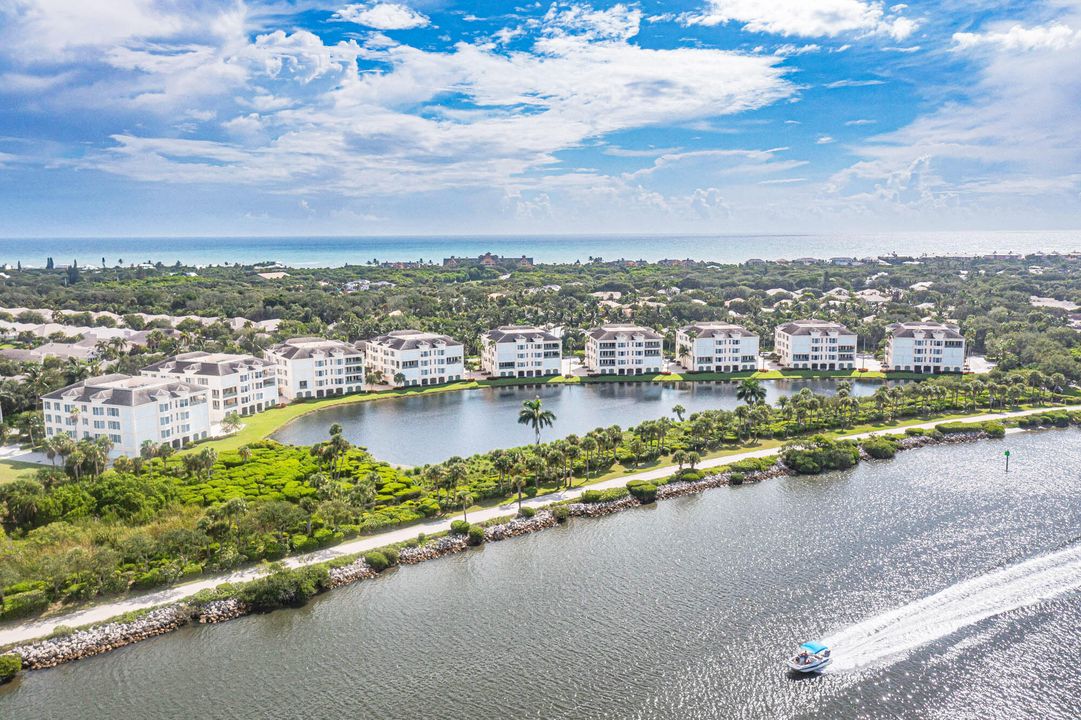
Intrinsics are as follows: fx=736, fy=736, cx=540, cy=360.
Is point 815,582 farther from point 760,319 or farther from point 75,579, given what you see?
point 760,319

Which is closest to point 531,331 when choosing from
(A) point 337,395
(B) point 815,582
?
(A) point 337,395

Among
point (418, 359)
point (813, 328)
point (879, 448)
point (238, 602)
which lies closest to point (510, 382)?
point (418, 359)

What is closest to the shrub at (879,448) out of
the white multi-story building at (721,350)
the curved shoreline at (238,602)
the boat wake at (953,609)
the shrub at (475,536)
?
the curved shoreline at (238,602)

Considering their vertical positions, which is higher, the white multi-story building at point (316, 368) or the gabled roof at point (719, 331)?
the gabled roof at point (719, 331)

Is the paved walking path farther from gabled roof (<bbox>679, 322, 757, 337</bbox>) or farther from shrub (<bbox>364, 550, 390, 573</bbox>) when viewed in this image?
gabled roof (<bbox>679, 322, 757, 337</bbox>)

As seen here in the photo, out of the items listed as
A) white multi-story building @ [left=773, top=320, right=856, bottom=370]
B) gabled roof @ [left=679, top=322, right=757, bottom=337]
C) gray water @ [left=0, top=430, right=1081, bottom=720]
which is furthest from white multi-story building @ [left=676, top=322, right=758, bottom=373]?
gray water @ [left=0, top=430, right=1081, bottom=720]

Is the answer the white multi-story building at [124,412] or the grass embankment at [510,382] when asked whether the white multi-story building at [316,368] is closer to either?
the grass embankment at [510,382]
